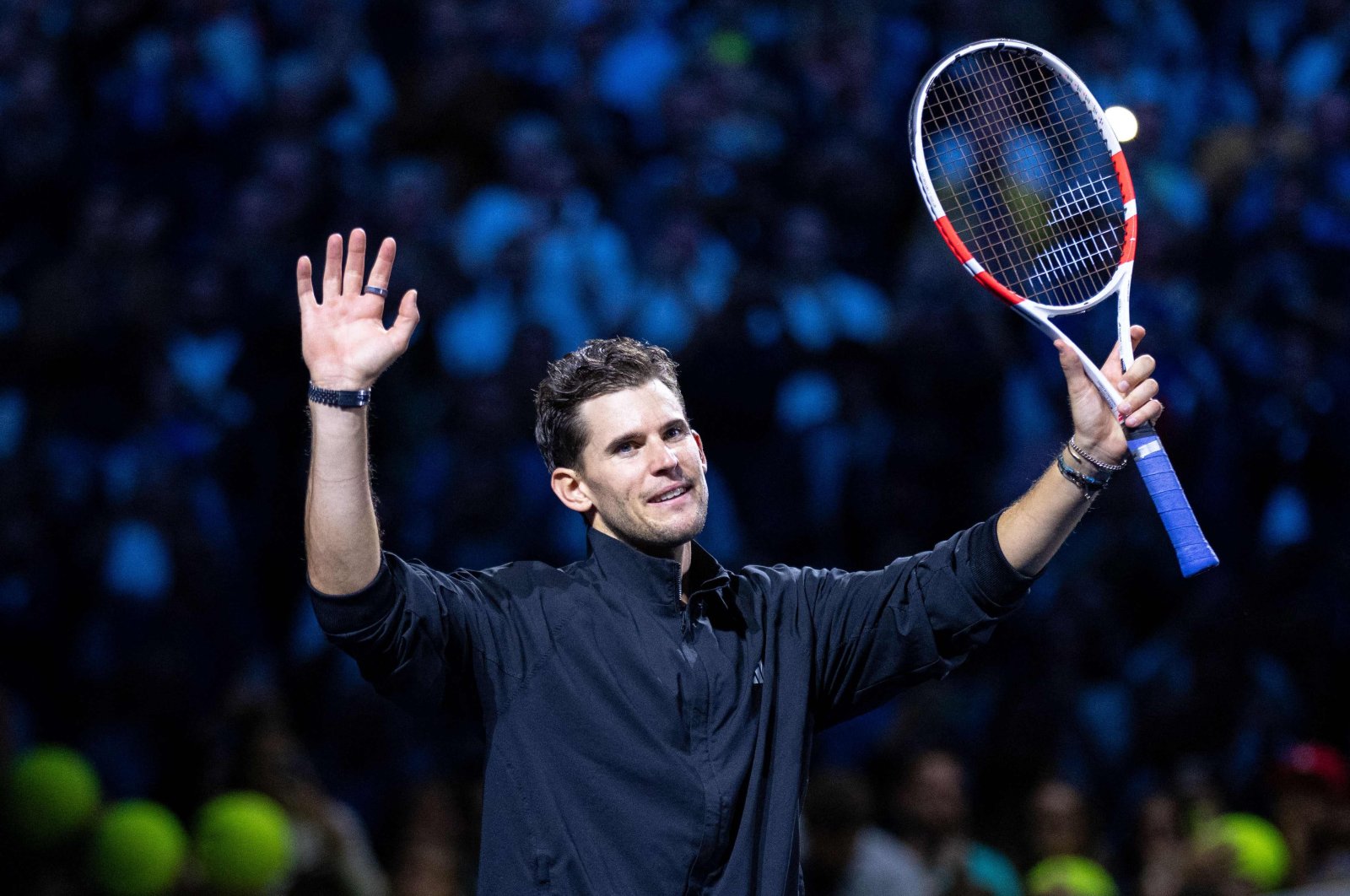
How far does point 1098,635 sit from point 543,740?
3.89 metres

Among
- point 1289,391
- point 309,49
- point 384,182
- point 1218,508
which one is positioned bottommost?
point 1218,508

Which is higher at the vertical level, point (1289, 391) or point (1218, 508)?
point (1289, 391)

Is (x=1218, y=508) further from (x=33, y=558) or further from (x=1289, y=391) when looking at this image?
(x=33, y=558)

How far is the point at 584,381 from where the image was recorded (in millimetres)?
2363

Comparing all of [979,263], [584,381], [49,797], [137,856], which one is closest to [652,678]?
[584,381]

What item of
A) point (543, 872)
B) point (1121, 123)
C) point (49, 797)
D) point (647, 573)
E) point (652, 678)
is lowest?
point (49, 797)

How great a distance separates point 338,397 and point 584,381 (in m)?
0.40

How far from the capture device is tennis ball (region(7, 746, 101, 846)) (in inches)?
178

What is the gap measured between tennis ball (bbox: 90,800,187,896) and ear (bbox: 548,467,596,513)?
105 inches

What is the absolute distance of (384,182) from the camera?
599cm

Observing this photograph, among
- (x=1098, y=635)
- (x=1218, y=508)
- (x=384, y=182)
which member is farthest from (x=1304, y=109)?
(x=384, y=182)

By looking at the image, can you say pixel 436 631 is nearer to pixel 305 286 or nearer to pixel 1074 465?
pixel 305 286

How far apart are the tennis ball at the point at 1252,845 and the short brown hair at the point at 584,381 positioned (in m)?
3.07

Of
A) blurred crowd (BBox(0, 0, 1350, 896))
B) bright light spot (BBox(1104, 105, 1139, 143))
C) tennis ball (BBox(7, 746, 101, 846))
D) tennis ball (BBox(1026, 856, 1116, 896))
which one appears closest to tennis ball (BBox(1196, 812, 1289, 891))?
blurred crowd (BBox(0, 0, 1350, 896))
